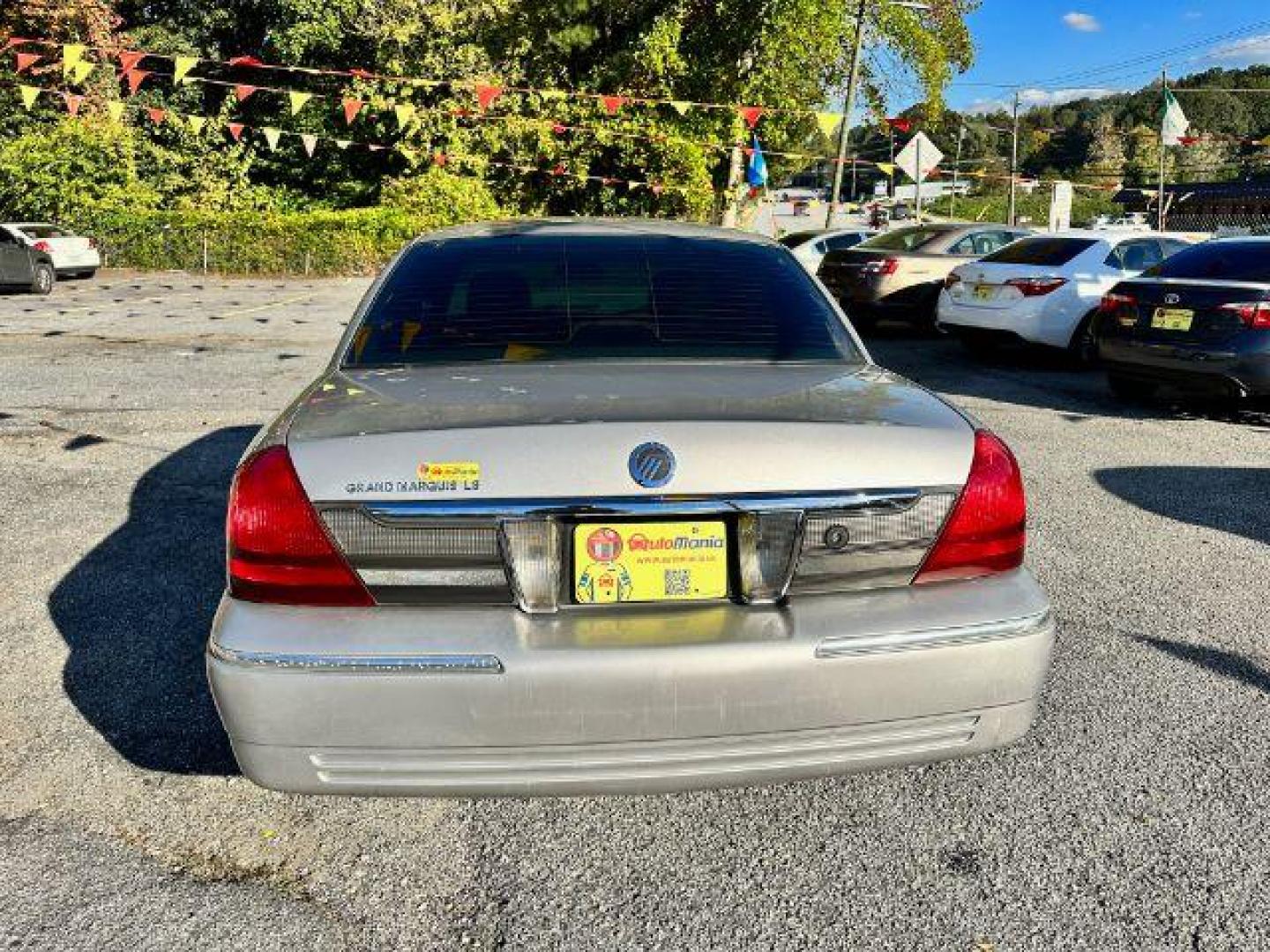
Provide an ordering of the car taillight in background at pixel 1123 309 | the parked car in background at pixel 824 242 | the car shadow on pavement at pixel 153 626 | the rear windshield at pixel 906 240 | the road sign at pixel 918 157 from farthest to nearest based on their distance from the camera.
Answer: the road sign at pixel 918 157 < the parked car in background at pixel 824 242 < the rear windshield at pixel 906 240 < the car taillight in background at pixel 1123 309 < the car shadow on pavement at pixel 153 626

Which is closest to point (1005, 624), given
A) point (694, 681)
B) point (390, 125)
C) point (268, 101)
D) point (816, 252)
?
point (694, 681)

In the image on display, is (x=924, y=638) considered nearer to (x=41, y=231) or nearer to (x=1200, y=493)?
(x=1200, y=493)

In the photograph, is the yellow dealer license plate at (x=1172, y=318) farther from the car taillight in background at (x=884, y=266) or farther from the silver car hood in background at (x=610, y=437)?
the silver car hood in background at (x=610, y=437)

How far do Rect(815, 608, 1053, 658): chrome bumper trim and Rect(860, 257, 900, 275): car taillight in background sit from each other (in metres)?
11.0

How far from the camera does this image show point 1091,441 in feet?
23.9

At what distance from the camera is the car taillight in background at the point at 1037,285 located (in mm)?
10312

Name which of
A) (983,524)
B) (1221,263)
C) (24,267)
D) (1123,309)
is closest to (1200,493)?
(1123,309)

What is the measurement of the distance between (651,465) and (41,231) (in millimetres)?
24639

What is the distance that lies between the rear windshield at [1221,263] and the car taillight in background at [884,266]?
4543 millimetres

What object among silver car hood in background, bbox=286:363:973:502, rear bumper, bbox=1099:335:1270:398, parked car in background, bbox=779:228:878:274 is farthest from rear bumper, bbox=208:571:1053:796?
parked car in background, bbox=779:228:878:274

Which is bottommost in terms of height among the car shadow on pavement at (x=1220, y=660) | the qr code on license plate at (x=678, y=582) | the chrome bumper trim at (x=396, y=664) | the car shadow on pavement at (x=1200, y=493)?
the car shadow on pavement at (x=1200, y=493)

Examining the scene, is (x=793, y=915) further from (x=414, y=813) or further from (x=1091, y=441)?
(x=1091, y=441)

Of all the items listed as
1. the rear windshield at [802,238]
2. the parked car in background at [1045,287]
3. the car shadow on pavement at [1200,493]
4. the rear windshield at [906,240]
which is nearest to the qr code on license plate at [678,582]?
the car shadow on pavement at [1200,493]

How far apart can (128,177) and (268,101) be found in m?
6.34
